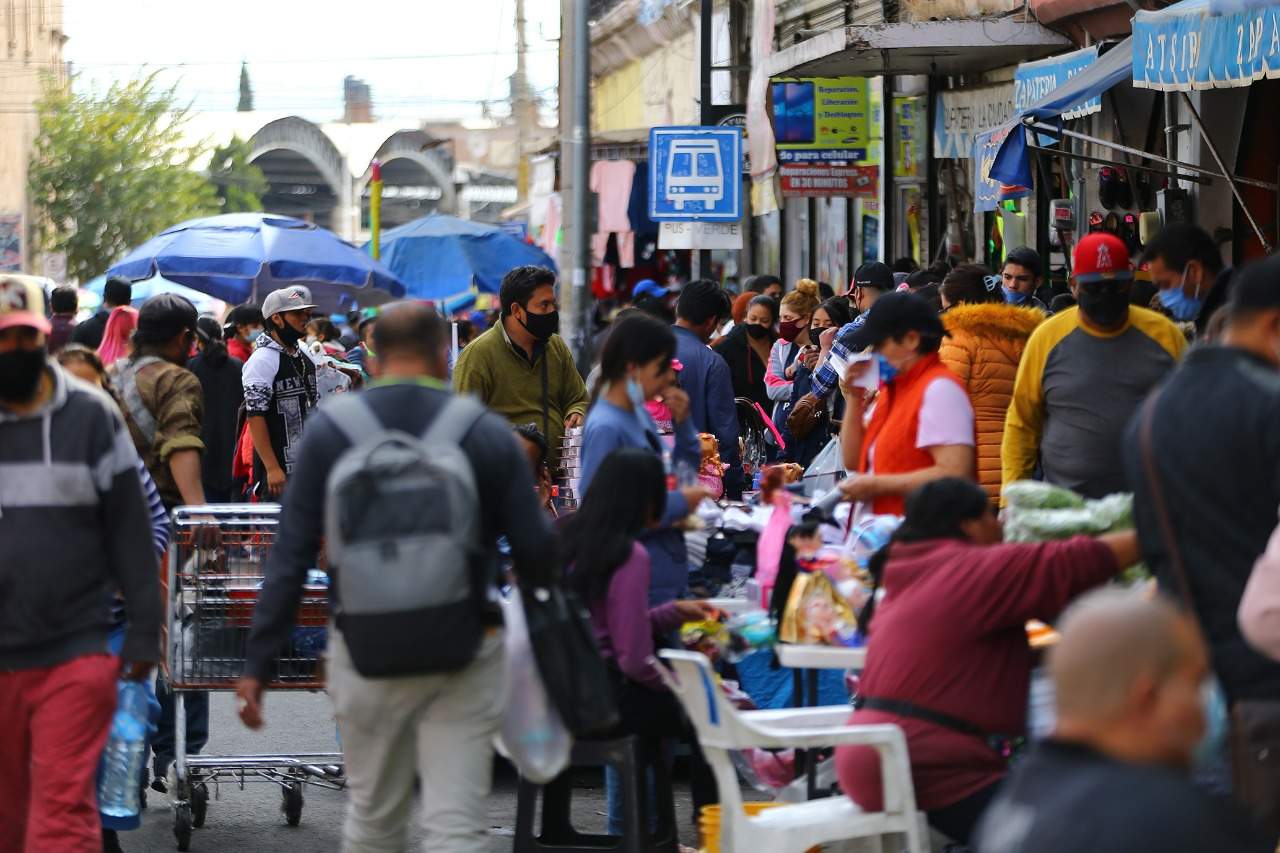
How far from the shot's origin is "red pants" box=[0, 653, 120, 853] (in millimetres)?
5578

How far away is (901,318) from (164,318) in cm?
342

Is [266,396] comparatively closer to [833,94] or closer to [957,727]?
[957,727]

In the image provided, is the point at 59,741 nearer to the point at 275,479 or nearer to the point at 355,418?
the point at 355,418

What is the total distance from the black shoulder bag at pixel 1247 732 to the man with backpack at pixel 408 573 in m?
1.59

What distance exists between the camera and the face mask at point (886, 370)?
23.8ft

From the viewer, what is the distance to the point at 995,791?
5504 millimetres

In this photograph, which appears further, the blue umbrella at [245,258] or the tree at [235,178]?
the tree at [235,178]

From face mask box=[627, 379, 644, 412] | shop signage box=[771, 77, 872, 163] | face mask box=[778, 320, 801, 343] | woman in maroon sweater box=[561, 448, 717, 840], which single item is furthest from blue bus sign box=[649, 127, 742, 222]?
woman in maroon sweater box=[561, 448, 717, 840]

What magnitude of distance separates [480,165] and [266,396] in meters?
75.4

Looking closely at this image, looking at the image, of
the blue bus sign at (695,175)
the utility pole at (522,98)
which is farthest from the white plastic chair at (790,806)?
the utility pole at (522,98)

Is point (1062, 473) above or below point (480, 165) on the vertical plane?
below

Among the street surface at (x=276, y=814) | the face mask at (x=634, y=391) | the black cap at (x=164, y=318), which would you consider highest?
the black cap at (x=164, y=318)

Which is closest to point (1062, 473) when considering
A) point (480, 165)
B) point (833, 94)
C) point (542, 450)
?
point (542, 450)

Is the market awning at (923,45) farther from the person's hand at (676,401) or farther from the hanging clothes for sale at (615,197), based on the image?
the hanging clothes for sale at (615,197)
